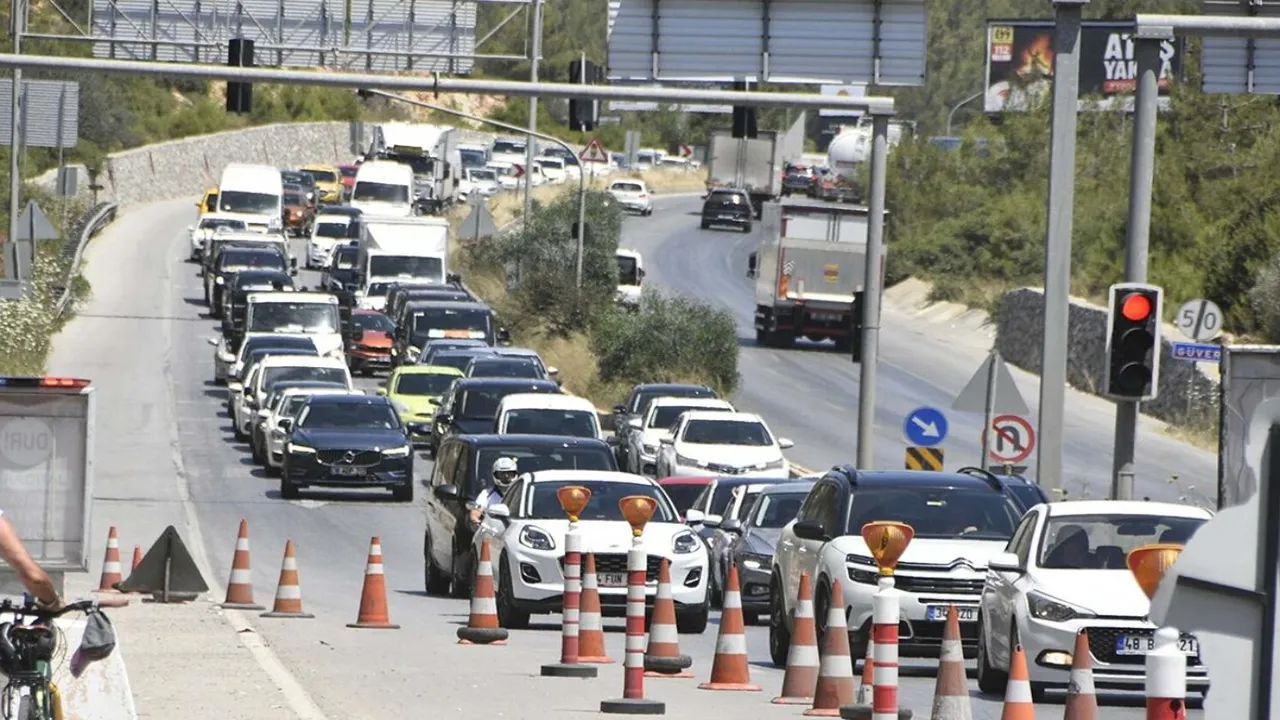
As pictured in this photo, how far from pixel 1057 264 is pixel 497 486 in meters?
5.73

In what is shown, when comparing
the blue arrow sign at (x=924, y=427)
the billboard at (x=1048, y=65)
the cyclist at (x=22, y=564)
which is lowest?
the blue arrow sign at (x=924, y=427)

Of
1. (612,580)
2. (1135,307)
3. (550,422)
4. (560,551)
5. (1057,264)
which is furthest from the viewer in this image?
(550,422)

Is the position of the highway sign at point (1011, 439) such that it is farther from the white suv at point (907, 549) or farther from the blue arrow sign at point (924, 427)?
the white suv at point (907, 549)

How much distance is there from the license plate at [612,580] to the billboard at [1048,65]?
183 feet

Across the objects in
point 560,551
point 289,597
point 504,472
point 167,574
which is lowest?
point 289,597

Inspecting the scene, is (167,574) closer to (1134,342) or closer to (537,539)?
(537,539)

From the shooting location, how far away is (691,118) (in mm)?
153750

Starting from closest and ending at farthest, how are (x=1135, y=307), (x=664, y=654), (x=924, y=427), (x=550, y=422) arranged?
(x=664, y=654) → (x=1135, y=307) → (x=924, y=427) → (x=550, y=422)

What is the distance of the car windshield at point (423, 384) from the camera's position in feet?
141

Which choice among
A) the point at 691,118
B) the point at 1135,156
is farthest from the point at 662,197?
the point at 1135,156

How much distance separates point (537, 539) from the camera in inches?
774

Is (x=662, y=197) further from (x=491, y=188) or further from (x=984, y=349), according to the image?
(x=984, y=349)

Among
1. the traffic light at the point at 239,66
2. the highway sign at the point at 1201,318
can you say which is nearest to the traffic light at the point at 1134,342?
the traffic light at the point at 239,66

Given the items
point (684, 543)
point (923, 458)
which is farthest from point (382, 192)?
point (684, 543)
